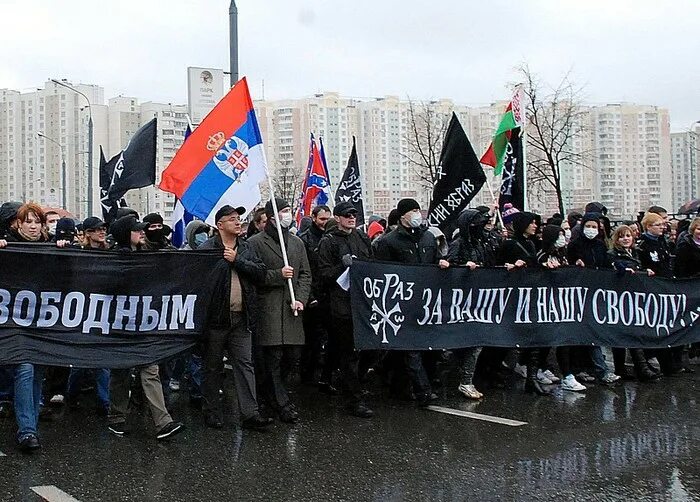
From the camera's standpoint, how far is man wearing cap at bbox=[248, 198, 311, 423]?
813 cm

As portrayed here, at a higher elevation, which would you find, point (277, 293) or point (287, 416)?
point (277, 293)

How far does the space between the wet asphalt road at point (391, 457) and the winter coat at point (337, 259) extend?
101 centimetres

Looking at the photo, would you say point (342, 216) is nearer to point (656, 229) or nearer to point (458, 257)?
point (458, 257)

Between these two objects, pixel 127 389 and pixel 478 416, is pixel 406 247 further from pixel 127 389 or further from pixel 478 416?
pixel 127 389

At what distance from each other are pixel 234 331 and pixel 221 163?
59.4 inches

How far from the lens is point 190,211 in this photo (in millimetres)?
8000

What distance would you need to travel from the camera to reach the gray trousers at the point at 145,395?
7.38 m

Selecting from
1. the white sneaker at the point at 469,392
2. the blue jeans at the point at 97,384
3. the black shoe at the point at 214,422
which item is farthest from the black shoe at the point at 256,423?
the white sneaker at the point at 469,392

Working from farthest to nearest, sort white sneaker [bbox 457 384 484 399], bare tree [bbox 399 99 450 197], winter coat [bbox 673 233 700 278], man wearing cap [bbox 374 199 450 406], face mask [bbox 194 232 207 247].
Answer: bare tree [bbox 399 99 450 197] → winter coat [bbox 673 233 700 278] → face mask [bbox 194 232 207 247] → white sneaker [bbox 457 384 484 399] → man wearing cap [bbox 374 199 450 406]

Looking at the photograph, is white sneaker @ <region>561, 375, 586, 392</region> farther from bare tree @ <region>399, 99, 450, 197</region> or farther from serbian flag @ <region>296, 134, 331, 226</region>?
bare tree @ <region>399, 99, 450, 197</region>

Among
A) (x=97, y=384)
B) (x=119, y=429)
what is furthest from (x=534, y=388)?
(x=97, y=384)

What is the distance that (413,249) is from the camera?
906 cm

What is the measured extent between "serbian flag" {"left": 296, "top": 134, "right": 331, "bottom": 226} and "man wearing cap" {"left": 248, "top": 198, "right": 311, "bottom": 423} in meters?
6.95

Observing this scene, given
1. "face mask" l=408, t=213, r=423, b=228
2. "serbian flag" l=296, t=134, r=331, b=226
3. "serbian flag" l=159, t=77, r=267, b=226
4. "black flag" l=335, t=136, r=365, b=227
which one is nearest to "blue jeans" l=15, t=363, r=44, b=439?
"serbian flag" l=159, t=77, r=267, b=226
